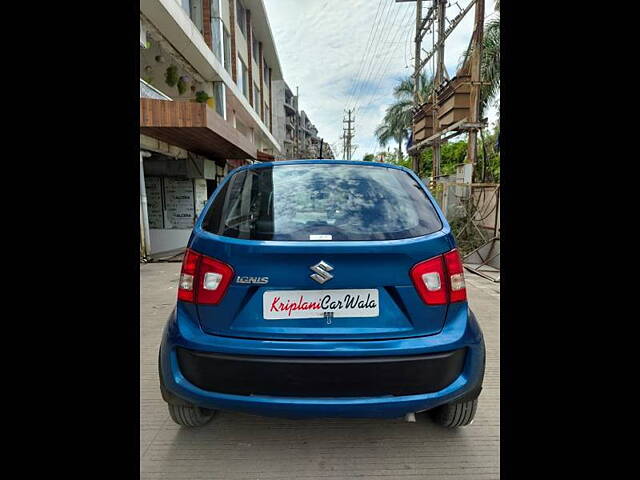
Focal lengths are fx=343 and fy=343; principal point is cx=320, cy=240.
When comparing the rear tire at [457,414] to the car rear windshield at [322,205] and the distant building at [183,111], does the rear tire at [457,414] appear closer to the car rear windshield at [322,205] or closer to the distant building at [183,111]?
the car rear windshield at [322,205]

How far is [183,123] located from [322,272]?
6.27 meters

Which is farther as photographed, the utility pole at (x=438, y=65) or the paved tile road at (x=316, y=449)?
the utility pole at (x=438, y=65)

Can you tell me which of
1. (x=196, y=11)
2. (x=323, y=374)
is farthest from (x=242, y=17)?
(x=323, y=374)

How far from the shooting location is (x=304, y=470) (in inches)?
69.2

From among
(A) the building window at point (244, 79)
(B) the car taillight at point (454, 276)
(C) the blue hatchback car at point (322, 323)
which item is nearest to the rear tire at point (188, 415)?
(C) the blue hatchback car at point (322, 323)

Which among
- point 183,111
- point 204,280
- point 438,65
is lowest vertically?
point 204,280

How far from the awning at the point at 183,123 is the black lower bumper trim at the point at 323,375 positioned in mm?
6141

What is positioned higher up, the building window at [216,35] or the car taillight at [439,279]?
the building window at [216,35]

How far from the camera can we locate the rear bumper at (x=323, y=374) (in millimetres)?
1500

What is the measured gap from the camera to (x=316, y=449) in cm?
190

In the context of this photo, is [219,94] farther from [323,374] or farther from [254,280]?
[323,374]

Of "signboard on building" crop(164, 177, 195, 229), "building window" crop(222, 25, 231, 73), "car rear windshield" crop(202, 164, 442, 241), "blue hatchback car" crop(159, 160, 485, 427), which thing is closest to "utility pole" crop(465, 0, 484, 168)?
"signboard on building" crop(164, 177, 195, 229)
